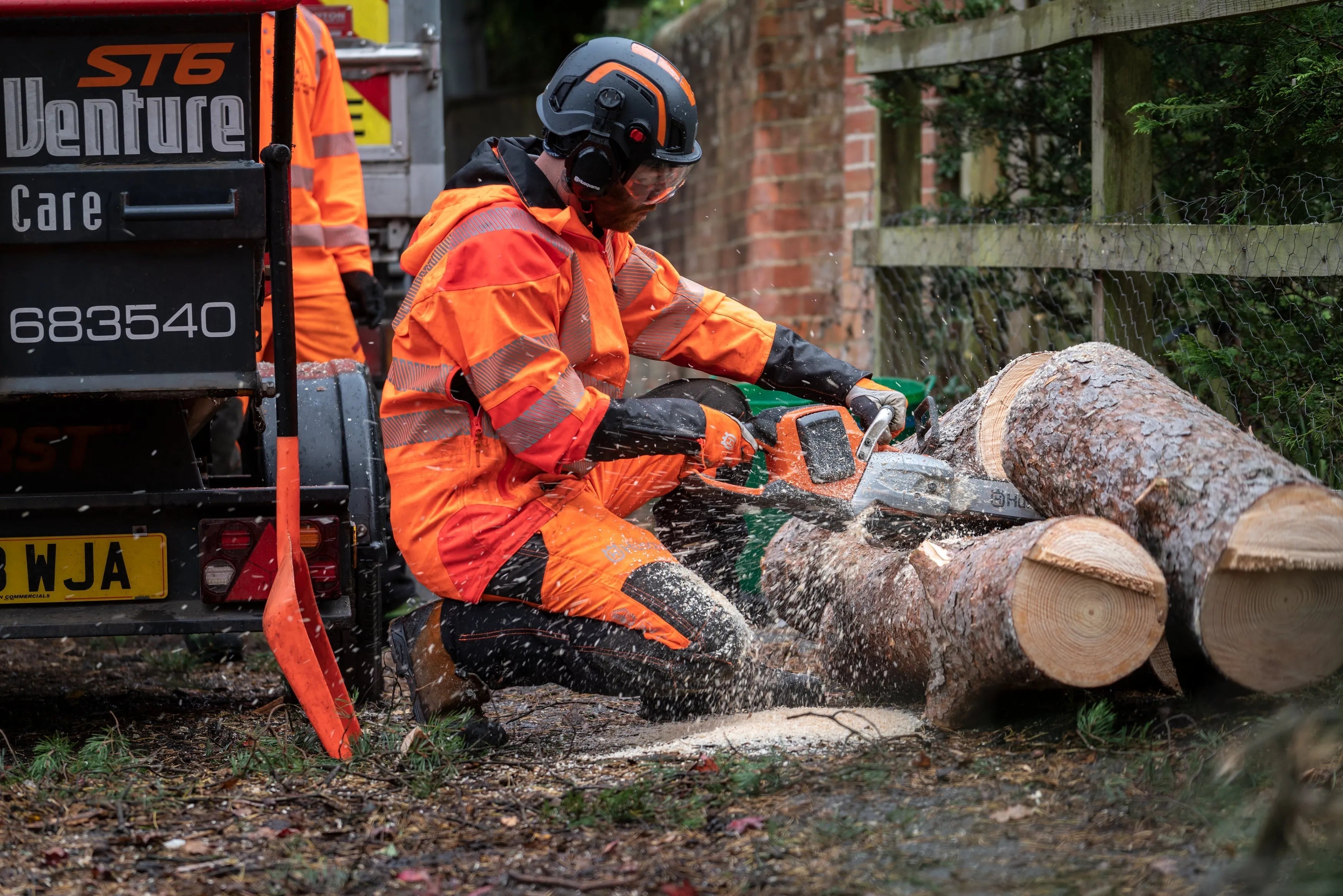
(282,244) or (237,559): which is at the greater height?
(282,244)

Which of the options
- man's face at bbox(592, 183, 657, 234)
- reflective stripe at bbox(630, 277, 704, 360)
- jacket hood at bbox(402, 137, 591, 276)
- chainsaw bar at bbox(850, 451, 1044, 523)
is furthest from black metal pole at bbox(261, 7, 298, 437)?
chainsaw bar at bbox(850, 451, 1044, 523)

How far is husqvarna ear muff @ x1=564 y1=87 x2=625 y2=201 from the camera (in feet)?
11.1

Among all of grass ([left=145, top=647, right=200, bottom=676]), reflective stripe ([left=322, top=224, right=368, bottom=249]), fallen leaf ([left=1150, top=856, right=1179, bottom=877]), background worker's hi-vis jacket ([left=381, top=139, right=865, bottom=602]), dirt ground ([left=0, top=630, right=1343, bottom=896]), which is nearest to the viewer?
fallen leaf ([left=1150, top=856, right=1179, bottom=877])

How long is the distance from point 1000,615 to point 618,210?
4.59 feet

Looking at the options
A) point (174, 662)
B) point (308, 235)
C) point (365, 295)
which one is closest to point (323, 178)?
point (308, 235)

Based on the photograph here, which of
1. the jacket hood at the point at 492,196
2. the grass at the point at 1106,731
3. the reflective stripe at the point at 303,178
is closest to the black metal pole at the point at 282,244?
the jacket hood at the point at 492,196

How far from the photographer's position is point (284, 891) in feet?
8.28

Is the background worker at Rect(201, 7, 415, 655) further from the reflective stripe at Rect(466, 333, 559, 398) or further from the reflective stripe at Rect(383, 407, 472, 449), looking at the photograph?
the reflective stripe at Rect(466, 333, 559, 398)

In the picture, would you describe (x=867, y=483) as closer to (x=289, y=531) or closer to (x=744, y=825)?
(x=744, y=825)

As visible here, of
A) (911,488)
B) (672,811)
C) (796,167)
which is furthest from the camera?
(796,167)

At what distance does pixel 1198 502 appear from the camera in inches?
111

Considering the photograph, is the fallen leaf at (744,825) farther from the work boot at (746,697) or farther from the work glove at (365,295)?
the work glove at (365,295)

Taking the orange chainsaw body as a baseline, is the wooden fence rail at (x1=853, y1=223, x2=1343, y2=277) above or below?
above

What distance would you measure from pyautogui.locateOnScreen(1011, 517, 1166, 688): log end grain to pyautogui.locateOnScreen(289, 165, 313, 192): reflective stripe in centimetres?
325
